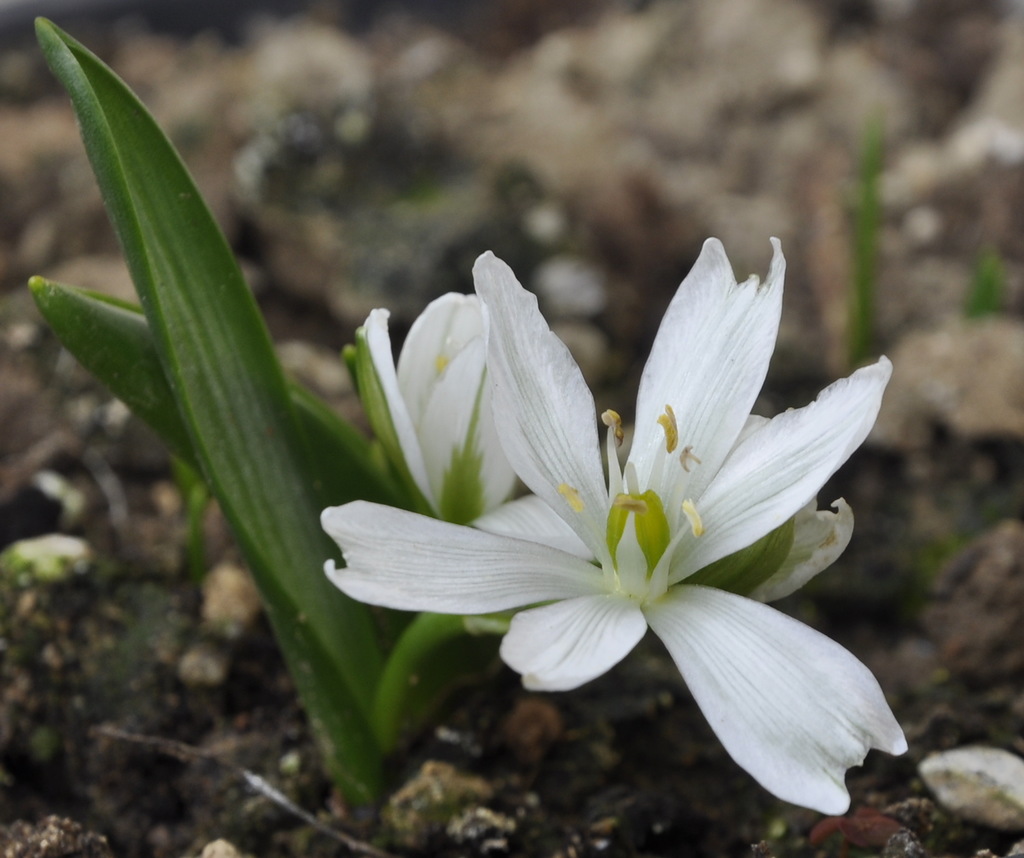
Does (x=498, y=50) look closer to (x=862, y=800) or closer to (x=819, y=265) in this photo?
(x=819, y=265)

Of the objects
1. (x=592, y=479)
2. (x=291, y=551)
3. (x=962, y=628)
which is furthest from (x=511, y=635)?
(x=962, y=628)

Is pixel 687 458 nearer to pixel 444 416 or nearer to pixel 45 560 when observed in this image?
pixel 444 416

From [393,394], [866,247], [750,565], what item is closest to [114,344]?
[393,394]

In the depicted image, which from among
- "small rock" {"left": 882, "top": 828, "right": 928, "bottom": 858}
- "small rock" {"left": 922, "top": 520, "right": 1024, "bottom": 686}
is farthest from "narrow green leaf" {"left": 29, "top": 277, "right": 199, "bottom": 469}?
"small rock" {"left": 922, "top": 520, "right": 1024, "bottom": 686}

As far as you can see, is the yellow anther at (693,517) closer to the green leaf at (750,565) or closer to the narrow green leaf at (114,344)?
the green leaf at (750,565)

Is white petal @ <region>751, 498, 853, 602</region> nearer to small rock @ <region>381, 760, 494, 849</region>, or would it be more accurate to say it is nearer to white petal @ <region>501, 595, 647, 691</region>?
white petal @ <region>501, 595, 647, 691</region>

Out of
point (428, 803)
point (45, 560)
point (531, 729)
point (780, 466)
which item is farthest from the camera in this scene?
point (45, 560)

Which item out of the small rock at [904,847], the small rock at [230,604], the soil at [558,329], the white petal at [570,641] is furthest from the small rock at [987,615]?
the small rock at [230,604]
